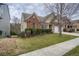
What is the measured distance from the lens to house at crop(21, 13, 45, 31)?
2.71 metres

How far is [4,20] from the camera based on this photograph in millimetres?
2693

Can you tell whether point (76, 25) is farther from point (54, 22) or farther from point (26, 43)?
point (26, 43)

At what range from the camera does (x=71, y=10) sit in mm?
2738

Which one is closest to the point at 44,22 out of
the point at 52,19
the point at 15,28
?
the point at 52,19

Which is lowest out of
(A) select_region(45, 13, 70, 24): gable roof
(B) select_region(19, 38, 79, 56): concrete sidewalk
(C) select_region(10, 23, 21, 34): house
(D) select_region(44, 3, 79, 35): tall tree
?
(B) select_region(19, 38, 79, 56): concrete sidewalk

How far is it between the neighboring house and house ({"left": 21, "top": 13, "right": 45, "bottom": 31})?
20 cm

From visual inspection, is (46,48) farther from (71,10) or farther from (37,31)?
(71,10)

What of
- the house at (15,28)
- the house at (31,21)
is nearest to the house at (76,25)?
the house at (31,21)

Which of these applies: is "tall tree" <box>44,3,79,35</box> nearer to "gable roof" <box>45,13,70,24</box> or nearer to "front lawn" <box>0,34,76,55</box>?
"gable roof" <box>45,13,70,24</box>

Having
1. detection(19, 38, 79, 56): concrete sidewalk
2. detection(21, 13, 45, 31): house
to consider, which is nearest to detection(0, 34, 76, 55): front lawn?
detection(19, 38, 79, 56): concrete sidewalk

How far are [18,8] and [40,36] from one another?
48 cm

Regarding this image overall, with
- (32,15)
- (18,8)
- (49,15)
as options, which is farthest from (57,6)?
(18,8)

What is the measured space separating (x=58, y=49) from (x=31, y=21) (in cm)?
53

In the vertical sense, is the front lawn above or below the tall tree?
below
